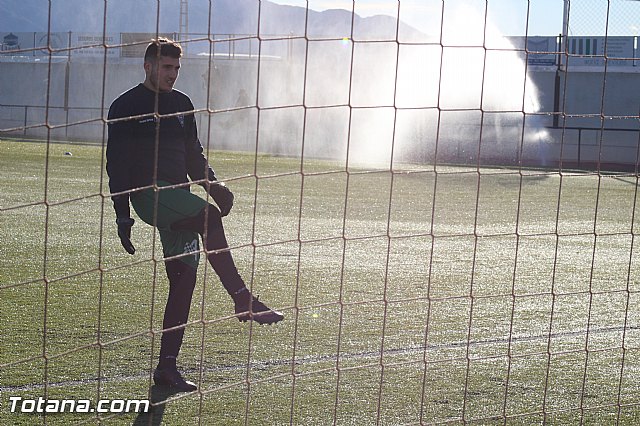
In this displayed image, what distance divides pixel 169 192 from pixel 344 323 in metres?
2.02

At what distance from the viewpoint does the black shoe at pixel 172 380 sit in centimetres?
461

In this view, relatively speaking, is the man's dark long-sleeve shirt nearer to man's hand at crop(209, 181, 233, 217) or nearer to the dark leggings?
man's hand at crop(209, 181, 233, 217)

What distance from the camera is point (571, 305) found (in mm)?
7133

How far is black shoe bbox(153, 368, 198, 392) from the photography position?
15.1 feet

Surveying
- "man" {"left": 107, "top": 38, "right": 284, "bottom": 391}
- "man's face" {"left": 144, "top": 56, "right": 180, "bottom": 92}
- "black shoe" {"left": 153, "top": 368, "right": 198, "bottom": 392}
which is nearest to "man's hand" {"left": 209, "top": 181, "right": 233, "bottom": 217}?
"man" {"left": 107, "top": 38, "right": 284, "bottom": 391}

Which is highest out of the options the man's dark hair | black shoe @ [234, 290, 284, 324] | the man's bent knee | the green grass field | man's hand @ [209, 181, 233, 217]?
the man's dark hair

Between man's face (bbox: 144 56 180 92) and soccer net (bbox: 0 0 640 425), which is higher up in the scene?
man's face (bbox: 144 56 180 92)

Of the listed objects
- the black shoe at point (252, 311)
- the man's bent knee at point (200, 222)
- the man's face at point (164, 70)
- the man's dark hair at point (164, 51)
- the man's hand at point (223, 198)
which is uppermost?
the man's dark hair at point (164, 51)

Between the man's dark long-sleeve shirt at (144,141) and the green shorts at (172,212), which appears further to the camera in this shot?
the green shorts at (172,212)

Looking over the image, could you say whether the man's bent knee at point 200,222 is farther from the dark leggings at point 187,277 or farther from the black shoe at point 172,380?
the black shoe at point 172,380

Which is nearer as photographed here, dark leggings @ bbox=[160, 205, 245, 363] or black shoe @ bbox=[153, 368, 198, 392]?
black shoe @ bbox=[153, 368, 198, 392]

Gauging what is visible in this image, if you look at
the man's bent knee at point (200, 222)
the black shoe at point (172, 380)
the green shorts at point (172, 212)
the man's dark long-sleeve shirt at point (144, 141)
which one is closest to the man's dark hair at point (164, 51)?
the man's dark long-sleeve shirt at point (144, 141)

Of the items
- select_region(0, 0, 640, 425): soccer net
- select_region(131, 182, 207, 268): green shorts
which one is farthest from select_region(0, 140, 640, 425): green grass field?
select_region(131, 182, 207, 268): green shorts

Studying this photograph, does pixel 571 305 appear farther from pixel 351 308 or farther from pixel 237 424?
pixel 237 424
